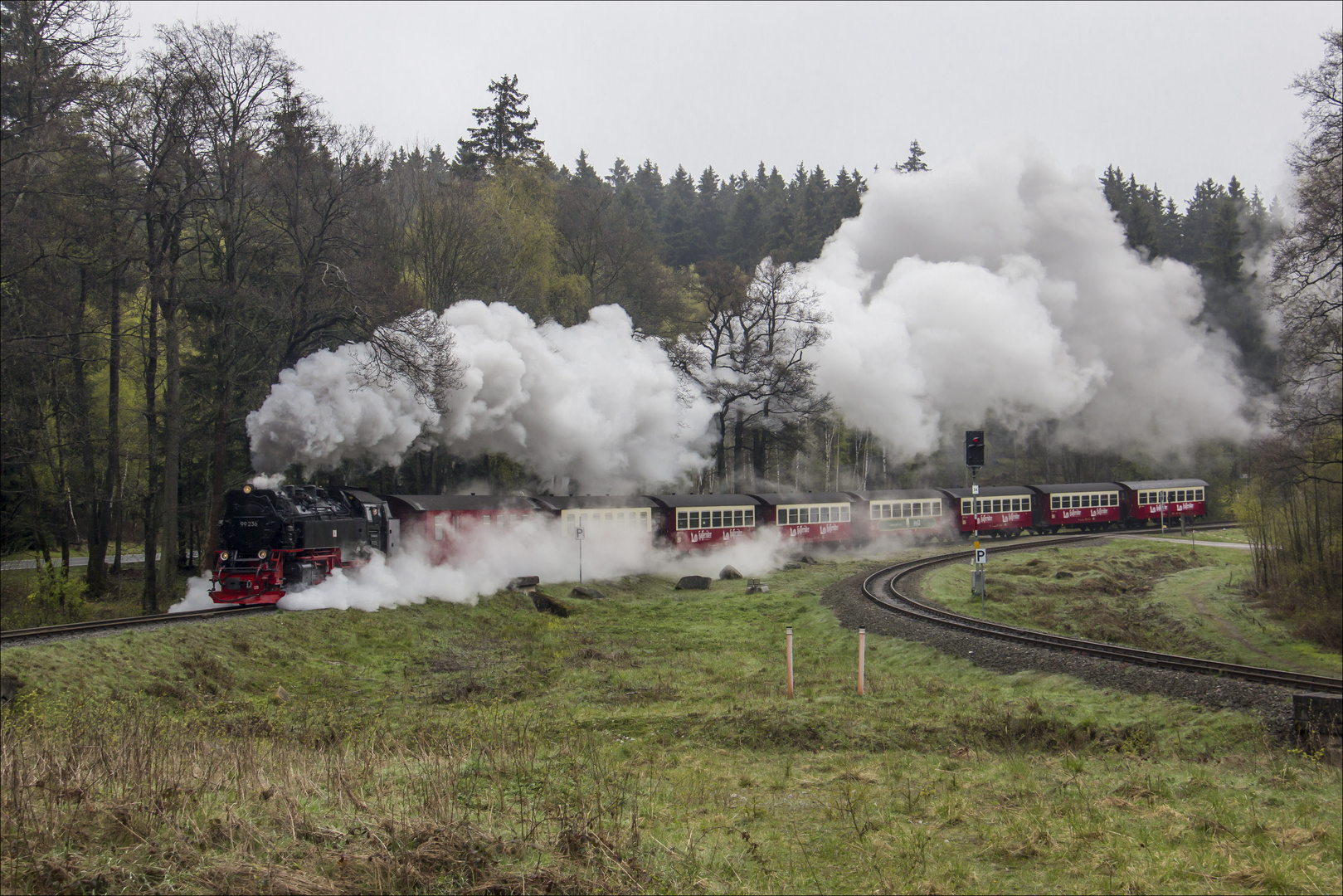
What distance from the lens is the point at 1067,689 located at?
1362cm

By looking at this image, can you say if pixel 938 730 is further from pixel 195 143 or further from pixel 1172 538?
pixel 1172 538

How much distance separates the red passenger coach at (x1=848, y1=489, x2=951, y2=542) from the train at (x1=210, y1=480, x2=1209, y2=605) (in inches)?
2.2

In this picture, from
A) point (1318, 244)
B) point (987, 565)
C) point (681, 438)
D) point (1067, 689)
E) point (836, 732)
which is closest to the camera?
point (836, 732)

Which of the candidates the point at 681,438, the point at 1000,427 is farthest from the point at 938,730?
the point at 1000,427

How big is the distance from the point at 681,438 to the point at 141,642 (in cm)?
2718

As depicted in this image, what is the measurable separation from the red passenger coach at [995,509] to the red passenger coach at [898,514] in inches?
35.4

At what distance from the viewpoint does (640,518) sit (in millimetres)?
32188

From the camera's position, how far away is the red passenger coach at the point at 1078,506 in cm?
4481

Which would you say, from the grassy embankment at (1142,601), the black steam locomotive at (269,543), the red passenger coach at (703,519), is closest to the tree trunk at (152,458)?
the black steam locomotive at (269,543)

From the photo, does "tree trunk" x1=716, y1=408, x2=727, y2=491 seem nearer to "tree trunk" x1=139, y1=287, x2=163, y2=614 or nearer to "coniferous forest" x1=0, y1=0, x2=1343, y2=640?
"coniferous forest" x1=0, y1=0, x2=1343, y2=640

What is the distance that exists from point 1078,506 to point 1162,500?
20.2 feet

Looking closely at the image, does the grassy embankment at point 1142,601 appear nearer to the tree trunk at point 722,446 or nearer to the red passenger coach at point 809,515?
the red passenger coach at point 809,515

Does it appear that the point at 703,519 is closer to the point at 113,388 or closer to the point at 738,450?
the point at 738,450

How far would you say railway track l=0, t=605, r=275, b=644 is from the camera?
14344 mm
